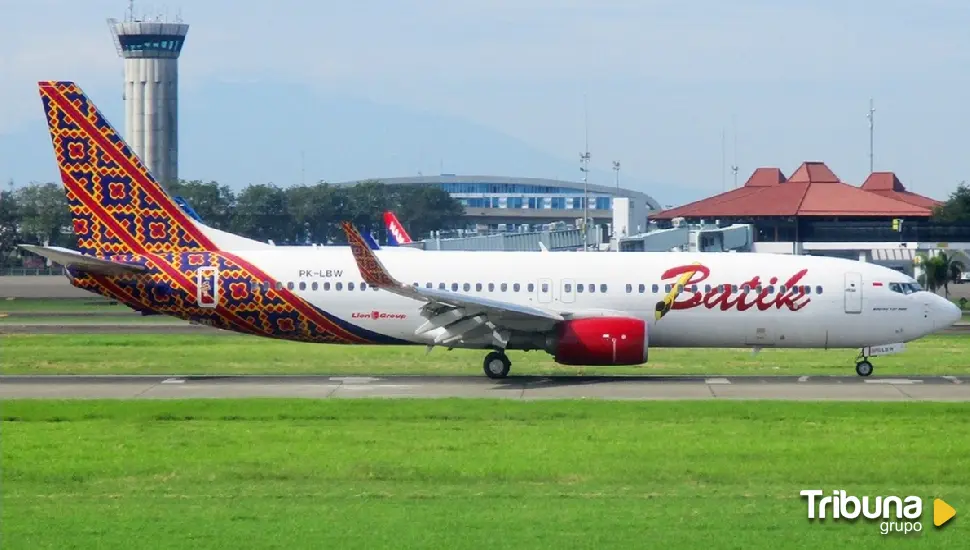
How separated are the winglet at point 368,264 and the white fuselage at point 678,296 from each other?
2691mm

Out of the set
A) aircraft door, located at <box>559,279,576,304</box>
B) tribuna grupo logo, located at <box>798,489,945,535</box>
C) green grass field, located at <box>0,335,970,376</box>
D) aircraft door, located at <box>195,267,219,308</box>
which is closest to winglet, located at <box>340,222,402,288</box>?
aircraft door, located at <box>195,267,219,308</box>

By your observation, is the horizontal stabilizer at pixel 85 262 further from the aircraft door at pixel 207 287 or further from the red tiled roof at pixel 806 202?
the red tiled roof at pixel 806 202

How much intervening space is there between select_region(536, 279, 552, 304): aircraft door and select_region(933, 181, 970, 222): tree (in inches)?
3403

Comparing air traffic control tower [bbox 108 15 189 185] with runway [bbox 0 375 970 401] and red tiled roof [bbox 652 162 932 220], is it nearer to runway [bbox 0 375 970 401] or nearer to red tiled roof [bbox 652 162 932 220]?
red tiled roof [bbox 652 162 932 220]

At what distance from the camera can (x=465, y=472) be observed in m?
21.9

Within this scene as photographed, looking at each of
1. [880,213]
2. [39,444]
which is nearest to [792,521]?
[39,444]

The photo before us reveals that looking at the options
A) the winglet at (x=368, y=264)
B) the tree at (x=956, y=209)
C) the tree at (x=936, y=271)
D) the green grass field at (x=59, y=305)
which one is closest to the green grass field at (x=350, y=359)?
the winglet at (x=368, y=264)

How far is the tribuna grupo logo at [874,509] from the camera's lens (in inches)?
702

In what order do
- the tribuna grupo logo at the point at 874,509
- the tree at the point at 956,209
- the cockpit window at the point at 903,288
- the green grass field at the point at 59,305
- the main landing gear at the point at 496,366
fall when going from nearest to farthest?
the tribuna grupo logo at the point at 874,509 → the main landing gear at the point at 496,366 → the cockpit window at the point at 903,288 → the green grass field at the point at 59,305 → the tree at the point at 956,209

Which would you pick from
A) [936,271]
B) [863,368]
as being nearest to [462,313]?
[863,368]

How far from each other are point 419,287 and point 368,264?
3.20 metres

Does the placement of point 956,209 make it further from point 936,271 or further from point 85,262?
point 85,262

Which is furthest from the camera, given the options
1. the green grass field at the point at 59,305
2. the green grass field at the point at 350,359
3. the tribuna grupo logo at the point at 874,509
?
the green grass field at the point at 59,305

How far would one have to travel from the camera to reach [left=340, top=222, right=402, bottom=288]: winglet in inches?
1334
